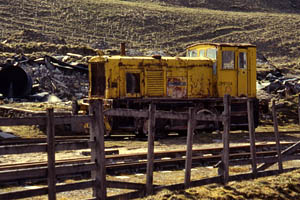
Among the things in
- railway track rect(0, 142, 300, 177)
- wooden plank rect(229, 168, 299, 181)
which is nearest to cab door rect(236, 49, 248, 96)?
railway track rect(0, 142, 300, 177)

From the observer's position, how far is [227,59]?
18641 mm

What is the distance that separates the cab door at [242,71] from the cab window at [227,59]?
0.82 ft

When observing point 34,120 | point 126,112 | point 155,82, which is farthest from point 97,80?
point 34,120

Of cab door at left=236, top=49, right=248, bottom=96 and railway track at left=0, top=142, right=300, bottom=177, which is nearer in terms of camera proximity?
railway track at left=0, top=142, right=300, bottom=177

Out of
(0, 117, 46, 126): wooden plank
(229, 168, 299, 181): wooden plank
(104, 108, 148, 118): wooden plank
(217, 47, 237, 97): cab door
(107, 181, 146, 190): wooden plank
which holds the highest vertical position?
(217, 47, 237, 97): cab door

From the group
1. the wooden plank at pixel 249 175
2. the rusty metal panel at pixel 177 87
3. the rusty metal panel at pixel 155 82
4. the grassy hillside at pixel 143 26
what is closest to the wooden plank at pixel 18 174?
the wooden plank at pixel 249 175


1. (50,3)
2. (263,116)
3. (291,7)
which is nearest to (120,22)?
(50,3)

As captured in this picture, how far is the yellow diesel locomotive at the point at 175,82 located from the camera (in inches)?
696

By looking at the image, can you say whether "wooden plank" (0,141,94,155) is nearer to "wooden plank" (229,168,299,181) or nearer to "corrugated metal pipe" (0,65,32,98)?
"wooden plank" (229,168,299,181)

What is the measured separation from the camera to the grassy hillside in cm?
5244

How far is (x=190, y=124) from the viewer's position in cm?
892

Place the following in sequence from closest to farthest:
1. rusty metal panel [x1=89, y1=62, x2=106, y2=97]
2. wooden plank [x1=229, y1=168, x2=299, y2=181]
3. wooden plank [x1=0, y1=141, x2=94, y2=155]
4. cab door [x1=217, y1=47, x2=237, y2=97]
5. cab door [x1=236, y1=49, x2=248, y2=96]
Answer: wooden plank [x1=0, y1=141, x2=94, y2=155]
wooden plank [x1=229, y1=168, x2=299, y2=181]
rusty metal panel [x1=89, y1=62, x2=106, y2=97]
cab door [x1=217, y1=47, x2=237, y2=97]
cab door [x1=236, y1=49, x2=248, y2=96]

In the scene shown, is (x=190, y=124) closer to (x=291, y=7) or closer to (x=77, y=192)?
(x=77, y=192)

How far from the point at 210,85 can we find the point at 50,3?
4877cm
